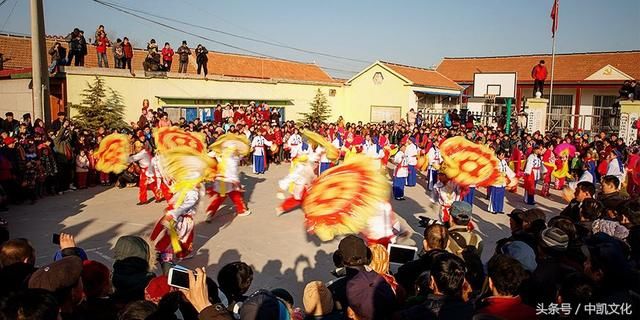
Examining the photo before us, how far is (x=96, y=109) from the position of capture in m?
15.5

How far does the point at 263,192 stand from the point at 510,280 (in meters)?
9.15

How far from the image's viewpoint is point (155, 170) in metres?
9.44

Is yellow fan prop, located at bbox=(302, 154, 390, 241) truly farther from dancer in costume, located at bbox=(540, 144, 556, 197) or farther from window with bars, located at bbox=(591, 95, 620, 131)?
window with bars, located at bbox=(591, 95, 620, 131)

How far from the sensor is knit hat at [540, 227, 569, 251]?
3598 millimetres

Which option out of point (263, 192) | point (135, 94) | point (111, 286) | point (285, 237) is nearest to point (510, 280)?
point (111, 286)

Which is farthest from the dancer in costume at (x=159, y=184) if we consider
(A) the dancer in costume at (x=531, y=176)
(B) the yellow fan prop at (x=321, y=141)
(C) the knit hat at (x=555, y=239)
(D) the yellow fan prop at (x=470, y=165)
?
(A) the dancer in costume at (x=531, y=176)

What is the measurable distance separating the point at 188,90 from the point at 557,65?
22.7 meters

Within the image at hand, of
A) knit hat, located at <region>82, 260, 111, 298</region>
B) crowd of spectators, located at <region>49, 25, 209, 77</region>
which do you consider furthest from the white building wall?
knit hat, located at <region>82, 260, 111, 298</region>

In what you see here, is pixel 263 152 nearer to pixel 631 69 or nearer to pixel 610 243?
pixel 610 243

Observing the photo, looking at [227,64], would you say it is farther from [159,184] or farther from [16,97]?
[159,184]

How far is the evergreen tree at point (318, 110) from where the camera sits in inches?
969

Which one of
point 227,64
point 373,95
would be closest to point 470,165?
point 373,95

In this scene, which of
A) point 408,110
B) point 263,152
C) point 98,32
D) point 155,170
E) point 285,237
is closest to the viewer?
point 285,237

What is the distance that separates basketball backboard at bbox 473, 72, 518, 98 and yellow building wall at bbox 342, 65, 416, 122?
11.5 ft
